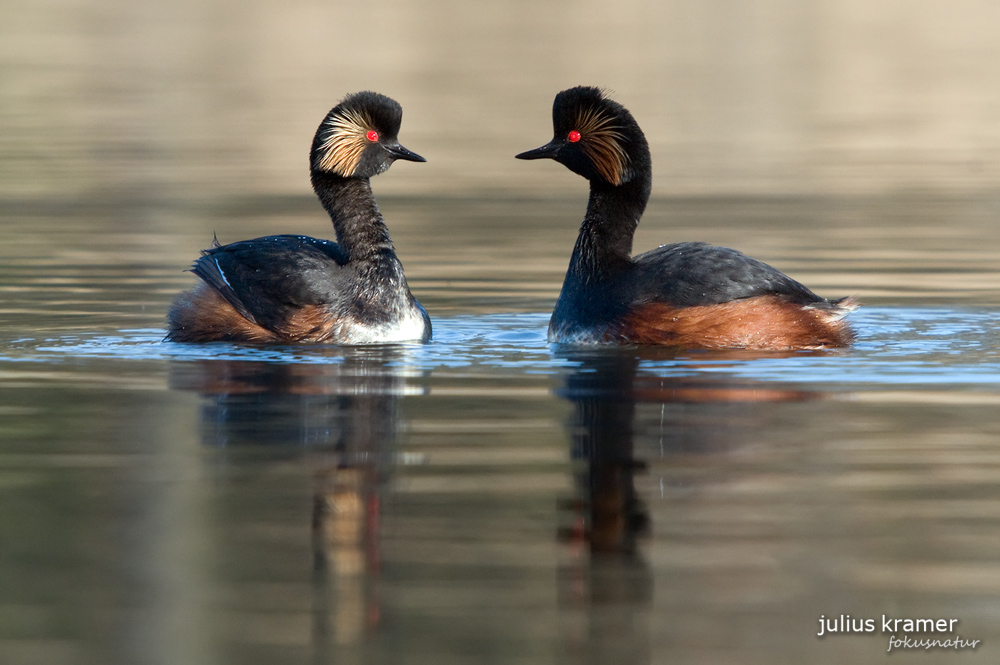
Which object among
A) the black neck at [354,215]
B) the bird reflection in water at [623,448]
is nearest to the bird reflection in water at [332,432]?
the bird reflection in water at [623,448]

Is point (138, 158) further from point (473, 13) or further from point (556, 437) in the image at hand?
point (473, 13)

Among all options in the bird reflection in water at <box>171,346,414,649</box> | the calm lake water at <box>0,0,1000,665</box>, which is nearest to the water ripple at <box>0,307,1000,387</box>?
the calm lake water at <box>0,0,1000,665</box>

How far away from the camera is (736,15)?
210 feet

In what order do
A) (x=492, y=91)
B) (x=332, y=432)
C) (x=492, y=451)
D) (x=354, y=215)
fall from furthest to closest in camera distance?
(x=492, y=91) → (x=354, y=215) → (x=332, y=432) → (x=492, y=451)

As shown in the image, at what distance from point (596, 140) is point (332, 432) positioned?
421 centimetres

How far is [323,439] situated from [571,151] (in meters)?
4.34

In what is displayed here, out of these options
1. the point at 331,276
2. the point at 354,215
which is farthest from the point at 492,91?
the point at 331,276

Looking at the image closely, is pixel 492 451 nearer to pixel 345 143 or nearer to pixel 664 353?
pixel 664 353

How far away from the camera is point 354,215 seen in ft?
38.4

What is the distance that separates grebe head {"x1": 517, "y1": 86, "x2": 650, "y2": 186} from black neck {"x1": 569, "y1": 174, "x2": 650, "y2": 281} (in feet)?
0.27

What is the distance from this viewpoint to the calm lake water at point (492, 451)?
5617 millimetres

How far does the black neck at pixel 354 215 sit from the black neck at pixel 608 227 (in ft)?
4.33

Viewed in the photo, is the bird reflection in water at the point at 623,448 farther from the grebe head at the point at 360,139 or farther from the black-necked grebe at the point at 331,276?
the grebe head at the point at 360,139

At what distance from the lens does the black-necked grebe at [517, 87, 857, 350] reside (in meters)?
10.6
